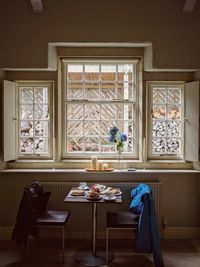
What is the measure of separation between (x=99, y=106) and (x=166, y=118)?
970 mm

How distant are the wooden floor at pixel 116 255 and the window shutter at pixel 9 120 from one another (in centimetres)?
119

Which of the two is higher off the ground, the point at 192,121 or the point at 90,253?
the point at 192,121

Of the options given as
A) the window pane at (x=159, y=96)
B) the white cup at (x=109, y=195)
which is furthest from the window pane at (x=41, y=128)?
the window pane at (x=159, y=96)

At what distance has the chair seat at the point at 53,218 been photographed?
3873 millimetres

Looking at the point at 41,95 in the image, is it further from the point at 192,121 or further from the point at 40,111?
the point at 192,121

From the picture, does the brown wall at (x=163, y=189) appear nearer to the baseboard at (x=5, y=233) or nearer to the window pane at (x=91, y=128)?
the baseboard at (x=5, y=233)

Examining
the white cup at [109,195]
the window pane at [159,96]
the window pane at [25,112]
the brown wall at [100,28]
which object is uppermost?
the brown wall at [100,28]

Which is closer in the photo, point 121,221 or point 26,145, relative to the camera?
point 121,221

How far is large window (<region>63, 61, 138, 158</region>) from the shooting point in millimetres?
4977

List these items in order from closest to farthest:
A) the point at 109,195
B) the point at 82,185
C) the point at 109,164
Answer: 1. the point at 109,195
2. the point at 82,185
3. the point at 109,164

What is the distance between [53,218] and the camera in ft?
13.1

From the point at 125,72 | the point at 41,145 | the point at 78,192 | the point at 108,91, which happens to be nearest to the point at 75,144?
the point at 41,145

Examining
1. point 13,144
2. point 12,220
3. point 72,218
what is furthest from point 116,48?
point 12,220

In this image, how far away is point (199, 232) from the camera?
4668mm
